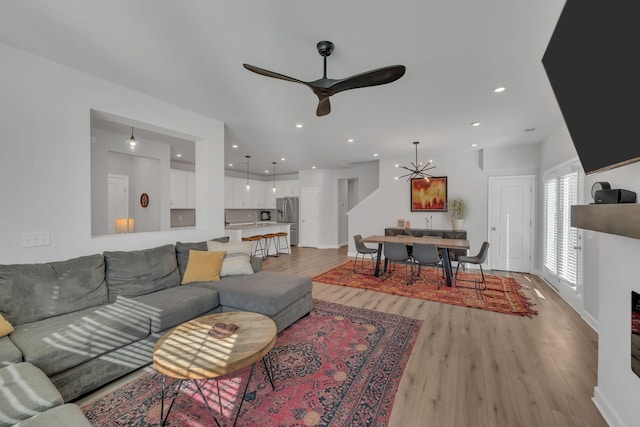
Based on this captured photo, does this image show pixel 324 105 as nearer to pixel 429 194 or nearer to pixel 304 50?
pixel 304 50

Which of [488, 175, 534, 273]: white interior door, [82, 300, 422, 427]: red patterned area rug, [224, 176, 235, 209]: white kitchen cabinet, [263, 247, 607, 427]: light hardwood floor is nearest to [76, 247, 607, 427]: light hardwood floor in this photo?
[263, 247, 607, 427]: light hardwood floor

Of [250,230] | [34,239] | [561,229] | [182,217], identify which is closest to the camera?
[34,239]

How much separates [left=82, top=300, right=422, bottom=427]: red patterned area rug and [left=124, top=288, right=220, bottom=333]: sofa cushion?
421mm

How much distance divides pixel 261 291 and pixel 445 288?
10.7ft

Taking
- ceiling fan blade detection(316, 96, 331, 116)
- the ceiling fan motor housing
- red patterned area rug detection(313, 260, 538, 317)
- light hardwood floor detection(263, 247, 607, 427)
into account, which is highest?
the ceiling fan motor housing

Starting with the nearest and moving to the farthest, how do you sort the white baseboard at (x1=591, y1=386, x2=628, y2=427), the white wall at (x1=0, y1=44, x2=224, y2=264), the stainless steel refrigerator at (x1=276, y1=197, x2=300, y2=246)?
the white baseboard at (x1=591, y1=386, x2=628, y2=427) < the white wall at (x1=0, y1=44, x2=224, y2=264) < the stainless steel refrigerator at (x1=276, y1=197, x2=300, y2=246)

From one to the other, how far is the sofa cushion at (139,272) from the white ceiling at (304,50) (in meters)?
1.91

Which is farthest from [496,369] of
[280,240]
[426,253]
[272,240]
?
[280,240]

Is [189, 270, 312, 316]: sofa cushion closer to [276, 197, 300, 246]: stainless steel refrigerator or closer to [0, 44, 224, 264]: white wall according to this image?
[0, 44, 224, 264]: white wall

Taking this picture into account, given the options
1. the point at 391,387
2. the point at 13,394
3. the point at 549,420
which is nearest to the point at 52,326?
the point at 13,394

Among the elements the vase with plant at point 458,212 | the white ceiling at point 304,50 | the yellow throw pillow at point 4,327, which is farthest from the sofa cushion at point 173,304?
the vase with plant at point 458,212

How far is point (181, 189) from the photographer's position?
23.6ft

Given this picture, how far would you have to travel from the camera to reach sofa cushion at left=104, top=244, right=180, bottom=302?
261cm

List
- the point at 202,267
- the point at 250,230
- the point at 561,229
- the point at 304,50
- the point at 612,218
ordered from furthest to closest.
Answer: the point at 250,230, the point at 561,229, the point at 202,267, the point at 304,50, the point at 612,218
